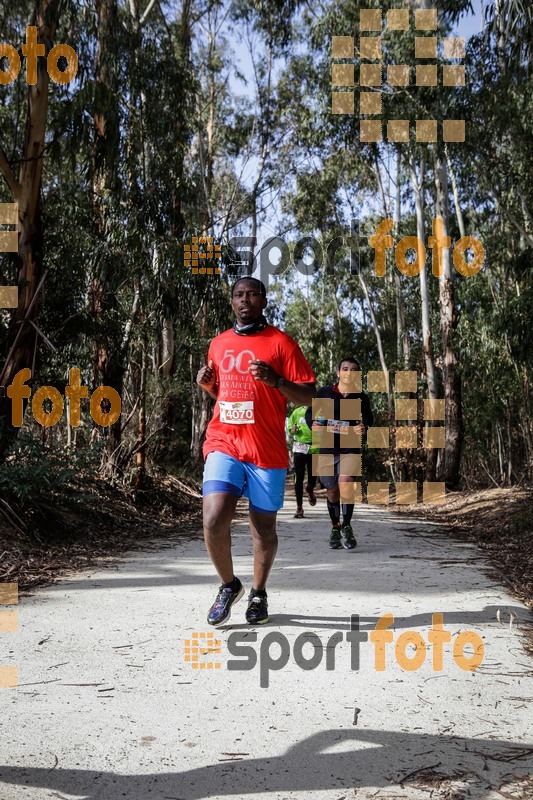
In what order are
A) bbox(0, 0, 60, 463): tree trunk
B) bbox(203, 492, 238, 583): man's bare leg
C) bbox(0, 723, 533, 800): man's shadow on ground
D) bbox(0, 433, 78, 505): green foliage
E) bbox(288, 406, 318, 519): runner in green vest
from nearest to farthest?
bbox(0, 723, 533, 800): man's shadow on ground → bbox(203, 492, 238, 583): man's bare leg → bbox(0, 433, 78, 505): green foliage → bbox(0, 0, 60, 463): tree trunk → bbox(288, 406, 318, 519): runner in green vest

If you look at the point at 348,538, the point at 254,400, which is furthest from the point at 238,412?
the point at 348,538

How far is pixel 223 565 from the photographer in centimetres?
491

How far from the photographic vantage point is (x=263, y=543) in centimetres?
502

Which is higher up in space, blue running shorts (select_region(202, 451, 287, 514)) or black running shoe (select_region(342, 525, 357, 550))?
blue running shorts (select_region(202, 451, 287, 514))

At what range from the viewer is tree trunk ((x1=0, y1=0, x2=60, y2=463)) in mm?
8617

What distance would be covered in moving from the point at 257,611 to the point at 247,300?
5.95ft

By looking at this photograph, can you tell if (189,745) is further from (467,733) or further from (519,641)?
(519,641)

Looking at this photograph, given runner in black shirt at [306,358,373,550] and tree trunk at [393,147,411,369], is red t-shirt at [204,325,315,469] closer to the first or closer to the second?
runner in black shirt at [306,358,373,550]

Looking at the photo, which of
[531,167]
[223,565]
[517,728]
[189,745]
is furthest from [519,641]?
[531,167]

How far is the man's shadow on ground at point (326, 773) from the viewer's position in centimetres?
271

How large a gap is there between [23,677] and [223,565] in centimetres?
141

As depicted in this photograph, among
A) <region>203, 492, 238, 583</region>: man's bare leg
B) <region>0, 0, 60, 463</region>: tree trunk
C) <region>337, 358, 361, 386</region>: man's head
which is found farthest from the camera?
<region>0, 0, 60, 463</region>: tree trunk

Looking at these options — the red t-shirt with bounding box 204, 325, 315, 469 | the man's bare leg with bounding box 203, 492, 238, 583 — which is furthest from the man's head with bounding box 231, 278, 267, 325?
the man's bare leg with bounding box 203, 492, 238, 583

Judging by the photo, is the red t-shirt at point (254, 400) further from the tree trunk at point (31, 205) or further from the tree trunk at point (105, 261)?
the tree trunk at point (105, 261)
